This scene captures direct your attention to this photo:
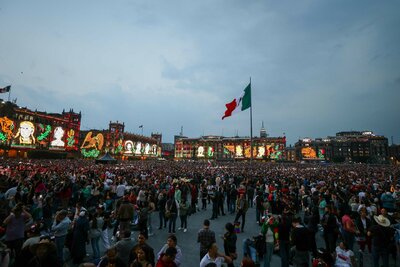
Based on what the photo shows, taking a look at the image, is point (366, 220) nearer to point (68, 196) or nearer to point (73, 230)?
point (73, 230)

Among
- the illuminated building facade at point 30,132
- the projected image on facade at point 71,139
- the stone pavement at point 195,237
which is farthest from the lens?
the projected image on facade at point 71,139

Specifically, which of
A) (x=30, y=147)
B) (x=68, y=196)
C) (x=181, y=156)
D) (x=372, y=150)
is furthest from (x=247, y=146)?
(x=68, y=196)

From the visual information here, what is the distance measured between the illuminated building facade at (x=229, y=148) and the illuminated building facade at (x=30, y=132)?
65335 mm

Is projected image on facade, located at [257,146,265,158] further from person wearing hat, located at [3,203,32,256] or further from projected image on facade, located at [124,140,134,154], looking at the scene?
person wearing hat, located at [3,203,32,256]

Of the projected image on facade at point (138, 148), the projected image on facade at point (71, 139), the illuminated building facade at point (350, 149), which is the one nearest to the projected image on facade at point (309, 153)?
the illuminated building facade at point (350, 149)

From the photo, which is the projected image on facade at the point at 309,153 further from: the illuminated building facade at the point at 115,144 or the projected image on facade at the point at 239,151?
the illuminated building facade at the point at 115,144

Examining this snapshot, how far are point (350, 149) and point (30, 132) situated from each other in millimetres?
151014

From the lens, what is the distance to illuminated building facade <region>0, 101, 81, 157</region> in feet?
165

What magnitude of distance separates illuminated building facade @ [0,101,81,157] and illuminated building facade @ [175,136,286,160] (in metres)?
65.3

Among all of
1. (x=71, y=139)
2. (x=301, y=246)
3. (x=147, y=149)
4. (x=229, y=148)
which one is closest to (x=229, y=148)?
(x=229, y=148)

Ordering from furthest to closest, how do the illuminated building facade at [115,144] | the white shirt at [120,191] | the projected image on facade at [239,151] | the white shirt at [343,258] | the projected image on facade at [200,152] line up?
the projected image on facade at [200,152]
the projected image on facade at [239,151]
the illuminated building facade at [115,144]
the white shirt at [120,191]
the white shirt at [343,258]

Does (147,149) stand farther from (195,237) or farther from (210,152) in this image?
(195,237)

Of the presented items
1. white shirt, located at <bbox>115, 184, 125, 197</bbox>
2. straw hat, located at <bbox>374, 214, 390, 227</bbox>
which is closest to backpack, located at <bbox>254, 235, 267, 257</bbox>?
straw hat, located at <bbox>374, 214, 390, 227</bbox>

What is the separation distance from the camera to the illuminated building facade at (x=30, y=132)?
1982 inches
